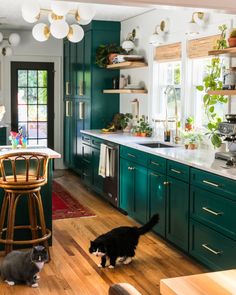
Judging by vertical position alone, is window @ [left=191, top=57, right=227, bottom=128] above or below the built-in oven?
above

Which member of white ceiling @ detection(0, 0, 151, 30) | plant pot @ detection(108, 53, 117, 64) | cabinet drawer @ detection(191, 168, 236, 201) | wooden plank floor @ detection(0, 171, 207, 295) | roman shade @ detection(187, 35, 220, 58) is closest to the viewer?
cabinet drawer @ detection(191, 168, 236, 201)

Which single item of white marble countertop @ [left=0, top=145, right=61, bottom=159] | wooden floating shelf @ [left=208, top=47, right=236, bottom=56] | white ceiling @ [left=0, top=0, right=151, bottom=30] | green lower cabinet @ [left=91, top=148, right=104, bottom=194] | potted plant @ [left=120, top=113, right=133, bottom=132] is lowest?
green lower cabinet @ [left=91, top=148, right=104, bottom=194]

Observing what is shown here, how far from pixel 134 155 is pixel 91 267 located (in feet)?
5.18

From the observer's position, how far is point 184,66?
18.8 ft

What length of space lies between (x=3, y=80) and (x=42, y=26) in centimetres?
426

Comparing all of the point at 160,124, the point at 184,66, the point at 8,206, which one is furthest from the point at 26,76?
the point at 8,206

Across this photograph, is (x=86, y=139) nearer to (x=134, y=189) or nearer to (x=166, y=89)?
(x=166, y=89)

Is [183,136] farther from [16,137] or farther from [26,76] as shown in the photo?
[26,76]

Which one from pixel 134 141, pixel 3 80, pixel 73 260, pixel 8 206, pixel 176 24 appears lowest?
pixel 73 260

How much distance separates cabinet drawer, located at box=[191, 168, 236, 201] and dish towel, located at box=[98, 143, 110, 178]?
2.14 m

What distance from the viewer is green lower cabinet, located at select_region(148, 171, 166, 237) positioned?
192 inches

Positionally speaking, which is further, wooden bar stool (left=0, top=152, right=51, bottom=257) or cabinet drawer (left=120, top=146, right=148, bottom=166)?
cabinet drawer (left=120, top=146, right=148, bottom=166)

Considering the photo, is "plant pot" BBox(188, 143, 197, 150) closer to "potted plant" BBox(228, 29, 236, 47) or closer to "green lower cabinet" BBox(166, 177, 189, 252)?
"green lower cabinet" BBox(166, 177, 189, 252)

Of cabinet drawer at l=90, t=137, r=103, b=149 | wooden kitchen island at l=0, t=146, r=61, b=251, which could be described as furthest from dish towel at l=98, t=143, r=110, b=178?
wooden kitchen island at l=0, t=146, r=61, b=251
